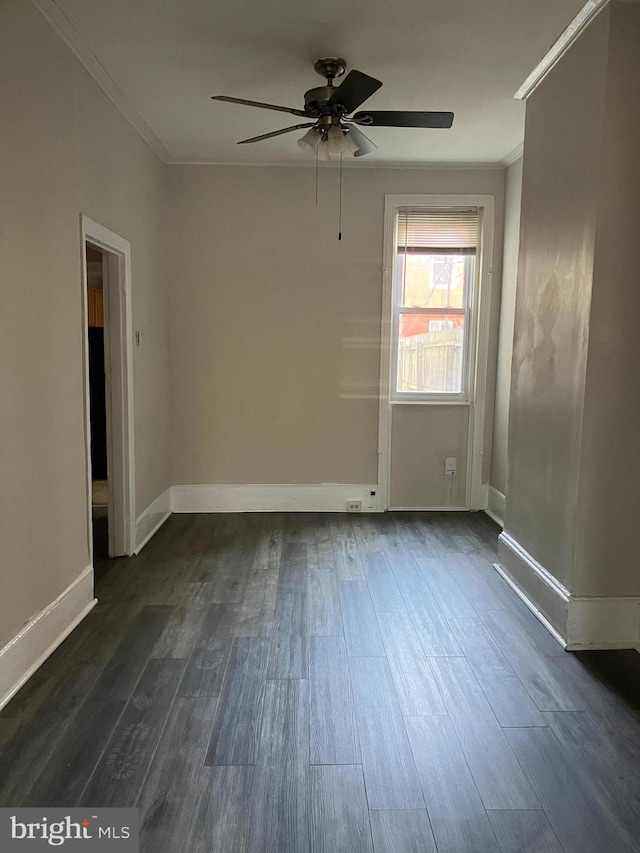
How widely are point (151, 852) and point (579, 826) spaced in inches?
46.9

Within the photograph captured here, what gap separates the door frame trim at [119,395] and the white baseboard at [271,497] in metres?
1.01

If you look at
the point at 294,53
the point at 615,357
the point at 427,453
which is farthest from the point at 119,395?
the point at 615,357

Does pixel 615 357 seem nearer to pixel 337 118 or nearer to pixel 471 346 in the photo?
pixel 337 118

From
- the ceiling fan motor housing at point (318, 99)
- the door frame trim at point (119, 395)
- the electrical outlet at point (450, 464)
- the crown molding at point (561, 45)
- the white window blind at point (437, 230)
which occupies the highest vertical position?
the crown molding at point (561, 45)

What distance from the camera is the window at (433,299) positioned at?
4.62m

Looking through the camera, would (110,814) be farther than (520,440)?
No

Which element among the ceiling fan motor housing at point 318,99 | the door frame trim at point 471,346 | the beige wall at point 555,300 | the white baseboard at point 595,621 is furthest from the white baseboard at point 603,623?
the ceiling fan motor housing at point 318,99

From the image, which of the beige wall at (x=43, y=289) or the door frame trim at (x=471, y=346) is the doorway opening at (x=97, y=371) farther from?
the door frame trim at (x=471, y=346)

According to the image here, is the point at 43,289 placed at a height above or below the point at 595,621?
above

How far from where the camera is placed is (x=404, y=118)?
9.29ft

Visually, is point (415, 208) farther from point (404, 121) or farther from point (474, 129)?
point (404, 121)

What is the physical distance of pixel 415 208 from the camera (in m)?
4.59

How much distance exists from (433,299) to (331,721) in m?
3.49

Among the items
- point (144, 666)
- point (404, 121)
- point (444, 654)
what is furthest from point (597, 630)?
point (404, 121)
